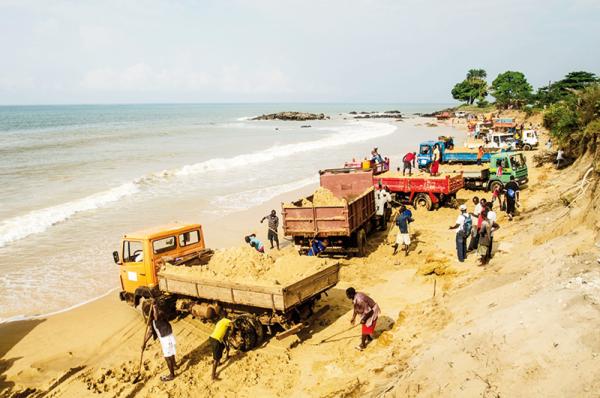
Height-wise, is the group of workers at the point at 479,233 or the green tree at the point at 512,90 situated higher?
the green tree at the point at 512,90

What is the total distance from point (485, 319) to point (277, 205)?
15.4 m

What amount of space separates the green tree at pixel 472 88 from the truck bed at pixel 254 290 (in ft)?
384

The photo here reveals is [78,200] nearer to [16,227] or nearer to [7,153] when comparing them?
[16,227]

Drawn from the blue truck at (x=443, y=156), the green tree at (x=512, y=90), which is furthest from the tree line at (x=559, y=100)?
the blue truck at (x=443, y=156)

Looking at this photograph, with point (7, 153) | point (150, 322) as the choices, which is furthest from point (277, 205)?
point (7, 153)

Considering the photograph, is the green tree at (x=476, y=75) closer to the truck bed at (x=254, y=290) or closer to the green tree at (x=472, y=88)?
the green tree at (x=472, y=88)

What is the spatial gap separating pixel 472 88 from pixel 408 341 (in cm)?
12188

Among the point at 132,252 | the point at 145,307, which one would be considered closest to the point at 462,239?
the point at 145,307

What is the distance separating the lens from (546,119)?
1310 inches

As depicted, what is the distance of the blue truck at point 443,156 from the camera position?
26969mm

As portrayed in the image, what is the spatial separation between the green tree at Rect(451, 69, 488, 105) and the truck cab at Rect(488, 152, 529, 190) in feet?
331

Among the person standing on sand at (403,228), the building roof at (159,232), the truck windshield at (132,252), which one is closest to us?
the building roof at (159,232)

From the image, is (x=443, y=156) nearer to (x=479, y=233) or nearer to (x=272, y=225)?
(x=272, y=225)

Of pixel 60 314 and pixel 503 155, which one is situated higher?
pixel 503 155
